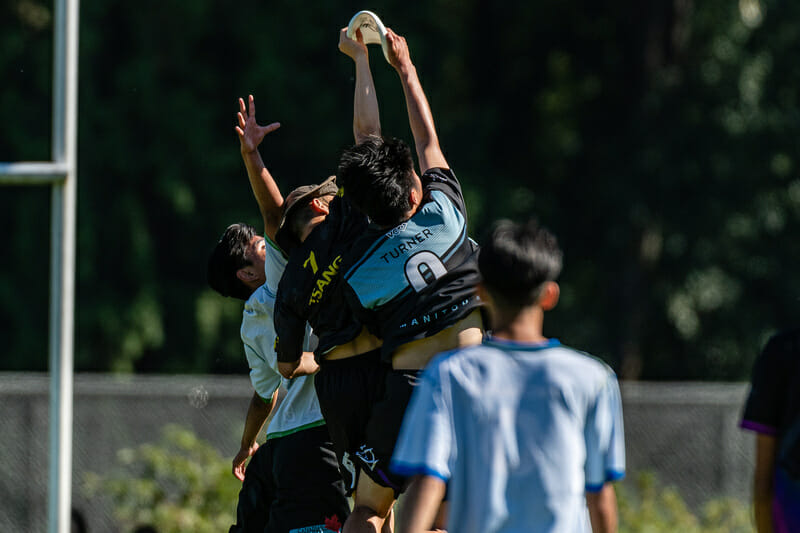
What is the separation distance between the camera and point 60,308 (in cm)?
405

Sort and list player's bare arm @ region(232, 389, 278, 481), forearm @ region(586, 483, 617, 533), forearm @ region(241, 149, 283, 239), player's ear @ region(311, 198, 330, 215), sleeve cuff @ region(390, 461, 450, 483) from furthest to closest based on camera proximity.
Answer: player's bare arm @ region(232, 389, 278, 481) → forearm @ region(241, 149, 283, 239) → player's ear @ region(311, 198, 330, 215) → forearm @ region(586, 483, 617, 533) → sleeve cuff @ region(390, 461, 450, 483)

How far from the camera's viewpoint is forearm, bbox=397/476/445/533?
2.65 meters

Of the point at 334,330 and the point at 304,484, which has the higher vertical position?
the point at 334,330

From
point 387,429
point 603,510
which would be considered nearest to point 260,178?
point 387,429

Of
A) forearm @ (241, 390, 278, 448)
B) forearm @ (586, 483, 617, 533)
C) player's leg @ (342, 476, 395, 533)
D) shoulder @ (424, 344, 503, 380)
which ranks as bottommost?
player's leg @ (342, 476, 395, 533)

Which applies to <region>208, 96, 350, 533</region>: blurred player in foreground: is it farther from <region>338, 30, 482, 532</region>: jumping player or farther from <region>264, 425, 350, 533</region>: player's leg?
<region>338, 30, 482, 532</region>: jumping player

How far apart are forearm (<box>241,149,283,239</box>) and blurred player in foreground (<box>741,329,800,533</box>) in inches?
83.8

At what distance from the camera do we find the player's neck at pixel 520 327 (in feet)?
8.93

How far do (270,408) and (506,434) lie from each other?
2.06 metres

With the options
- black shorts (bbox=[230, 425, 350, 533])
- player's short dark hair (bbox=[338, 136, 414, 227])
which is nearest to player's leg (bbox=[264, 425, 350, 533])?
black shorts (bbox=[230, 425, 350, 533])

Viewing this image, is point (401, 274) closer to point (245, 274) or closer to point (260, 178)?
point (260, 178)

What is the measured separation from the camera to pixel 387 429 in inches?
147

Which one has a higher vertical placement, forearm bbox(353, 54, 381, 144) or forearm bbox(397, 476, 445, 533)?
forearm bbox(353, 54, 381, 144)

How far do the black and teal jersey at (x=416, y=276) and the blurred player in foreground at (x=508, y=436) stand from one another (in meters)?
0.92
